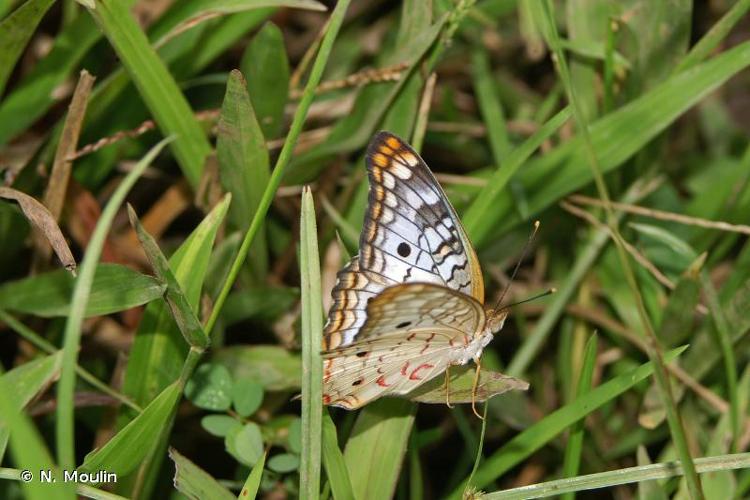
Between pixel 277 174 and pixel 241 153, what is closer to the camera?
pixel 277 174

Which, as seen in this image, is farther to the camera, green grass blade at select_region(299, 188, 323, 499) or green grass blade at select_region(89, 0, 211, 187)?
→ green grass blade at select_region(89, 0, 211, 187)

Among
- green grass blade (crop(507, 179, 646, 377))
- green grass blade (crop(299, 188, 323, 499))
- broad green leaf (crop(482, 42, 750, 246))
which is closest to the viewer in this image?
green grass blade (crop(299, 188, 323, 499))

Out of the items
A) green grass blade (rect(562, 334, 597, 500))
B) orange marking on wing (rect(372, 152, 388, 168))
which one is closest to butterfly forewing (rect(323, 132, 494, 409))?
orange marking on wing (rect(372, 152, 388, 168))

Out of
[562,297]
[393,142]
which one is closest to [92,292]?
[393,142]

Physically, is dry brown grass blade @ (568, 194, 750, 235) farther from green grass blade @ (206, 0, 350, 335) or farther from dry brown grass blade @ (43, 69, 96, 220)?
dry brown grass blade @ (43, 69, 96, 220)

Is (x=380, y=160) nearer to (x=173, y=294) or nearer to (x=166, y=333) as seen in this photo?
(x=173, y=294)

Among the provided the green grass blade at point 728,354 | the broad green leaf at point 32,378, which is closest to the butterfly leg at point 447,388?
the green grass blade at point 728,354

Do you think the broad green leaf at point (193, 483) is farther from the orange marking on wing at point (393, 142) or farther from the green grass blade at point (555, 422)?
the orange marking on wing at point (393, 142)

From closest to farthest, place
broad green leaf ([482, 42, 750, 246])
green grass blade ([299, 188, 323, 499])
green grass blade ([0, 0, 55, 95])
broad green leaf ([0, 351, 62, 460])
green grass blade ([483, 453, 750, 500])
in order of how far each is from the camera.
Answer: green grass blade ([299, 188, 323, 499]) → green grass blade ([483, 453, 750, 500]) → broad green leaf ([0, 351, 62, 460]) → green grass blade ([0, 0, 55, 95]) → broad green leaf ([482, 42, 750, 246])
